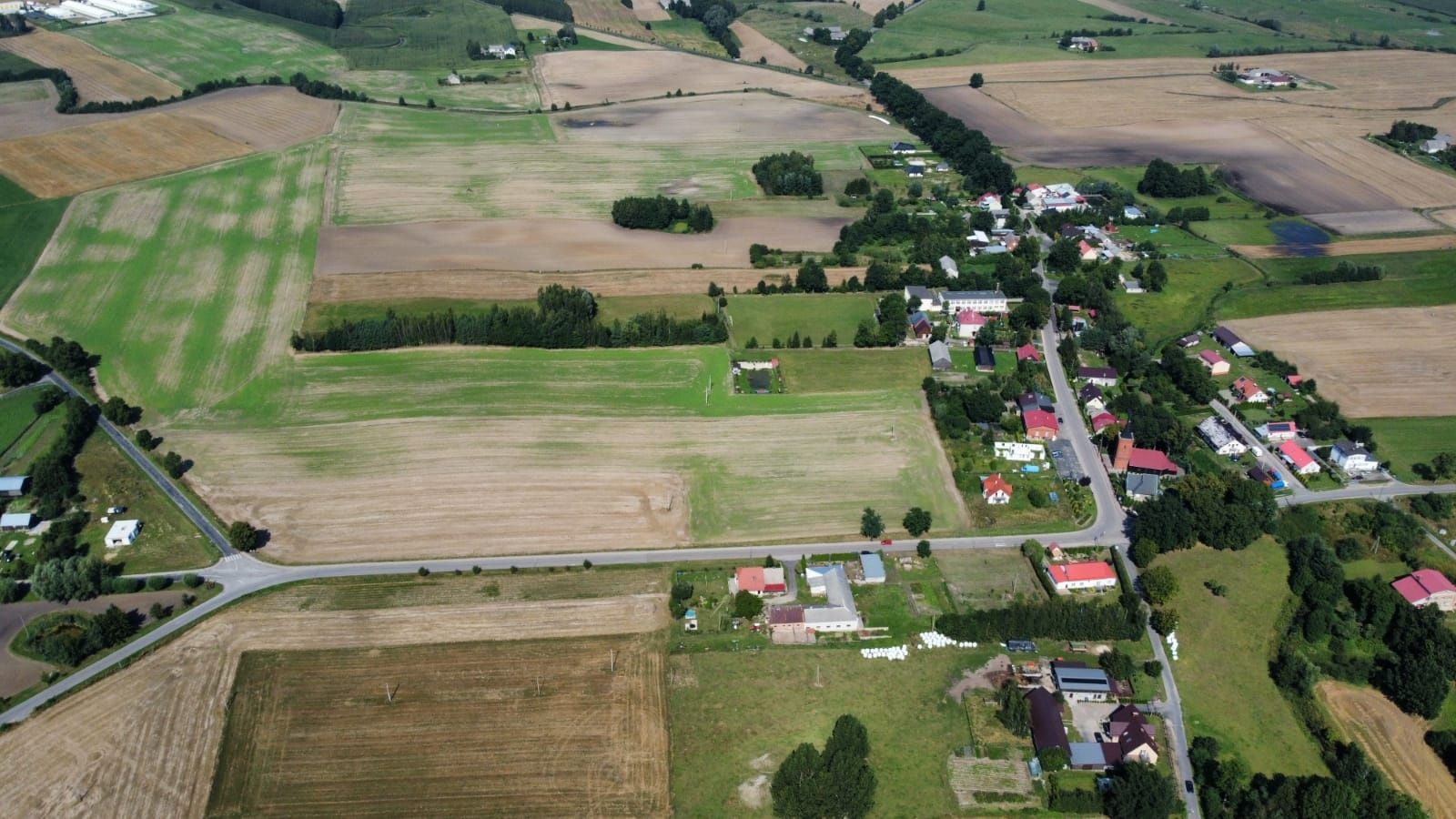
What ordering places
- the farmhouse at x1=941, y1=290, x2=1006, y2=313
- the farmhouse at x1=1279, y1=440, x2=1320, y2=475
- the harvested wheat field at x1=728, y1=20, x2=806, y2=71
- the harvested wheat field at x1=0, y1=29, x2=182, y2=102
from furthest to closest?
the harvested wheat field at x1=728, y1=20, x2=806, y2=71
the harvested wheat field at x1=0, y1=29, x2=182, y2=102
the farmhouse at x1=941, y1=290, x2=1006, y2=313
the farmhouse at x1=1279, y1=440, x2=1320, y2=475

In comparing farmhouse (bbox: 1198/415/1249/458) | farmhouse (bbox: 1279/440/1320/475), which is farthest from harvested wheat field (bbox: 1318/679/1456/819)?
farmhouse (bbox: 1198/415/1249/458)

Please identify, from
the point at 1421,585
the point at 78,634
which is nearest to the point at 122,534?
the point at 78,634

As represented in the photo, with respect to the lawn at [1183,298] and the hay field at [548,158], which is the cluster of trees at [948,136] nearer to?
the hay field at [548,158]

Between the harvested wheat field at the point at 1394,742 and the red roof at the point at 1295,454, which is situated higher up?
the red roof at the point at 1295,454

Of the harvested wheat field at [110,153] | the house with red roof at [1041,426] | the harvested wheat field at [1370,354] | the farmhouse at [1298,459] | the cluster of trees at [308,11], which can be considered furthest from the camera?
the cluster of trees at [308,11]

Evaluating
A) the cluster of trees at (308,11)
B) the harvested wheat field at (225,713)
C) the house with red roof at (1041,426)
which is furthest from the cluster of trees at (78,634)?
the cluster of trees at (308,11)

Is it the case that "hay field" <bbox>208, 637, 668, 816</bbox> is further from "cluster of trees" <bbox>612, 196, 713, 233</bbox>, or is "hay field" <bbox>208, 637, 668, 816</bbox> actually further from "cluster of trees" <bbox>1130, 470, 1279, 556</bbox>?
"cluster of trees" <bbox>612, 196, 713, 233</bbox>
